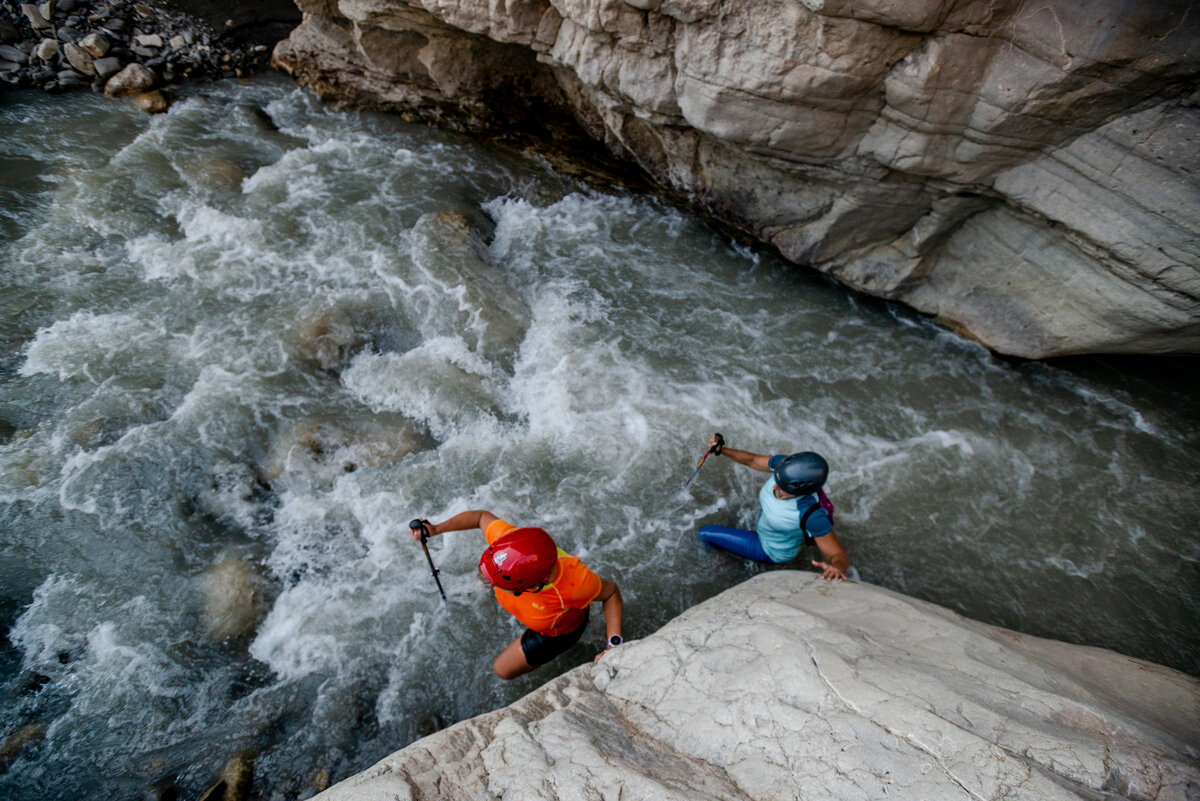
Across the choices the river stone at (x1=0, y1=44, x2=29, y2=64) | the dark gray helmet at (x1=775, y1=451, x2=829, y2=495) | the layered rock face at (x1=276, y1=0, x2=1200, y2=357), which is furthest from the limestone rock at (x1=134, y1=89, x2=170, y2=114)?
the dark gray helmet at (x1=775, y1=451, x2=829, y2=495)

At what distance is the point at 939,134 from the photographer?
548 centimetres

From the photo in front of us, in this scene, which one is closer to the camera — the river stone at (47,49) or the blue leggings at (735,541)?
the blue leggings at (735,541)

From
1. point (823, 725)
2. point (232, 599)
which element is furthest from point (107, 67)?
point (823, 725)

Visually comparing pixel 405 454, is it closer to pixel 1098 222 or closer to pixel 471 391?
pixel 471 391

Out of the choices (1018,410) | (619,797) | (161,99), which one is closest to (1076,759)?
(619,797)

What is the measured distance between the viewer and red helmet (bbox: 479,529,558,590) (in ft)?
11.7

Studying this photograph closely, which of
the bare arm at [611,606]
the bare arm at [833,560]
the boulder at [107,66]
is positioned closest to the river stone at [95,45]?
the boulder at [107,66]

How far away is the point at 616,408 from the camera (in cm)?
665

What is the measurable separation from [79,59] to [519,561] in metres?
12.6

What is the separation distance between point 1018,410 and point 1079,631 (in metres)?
2.69

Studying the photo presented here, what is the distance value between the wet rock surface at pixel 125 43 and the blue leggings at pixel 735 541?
11.3 metres

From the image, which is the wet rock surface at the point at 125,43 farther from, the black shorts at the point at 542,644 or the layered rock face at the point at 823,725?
the layered rock face at the point at 823,725

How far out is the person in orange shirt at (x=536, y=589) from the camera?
3.59 m

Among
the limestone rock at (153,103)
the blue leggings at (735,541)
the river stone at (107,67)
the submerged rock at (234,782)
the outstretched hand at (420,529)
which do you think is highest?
the river stone at (107,67)
